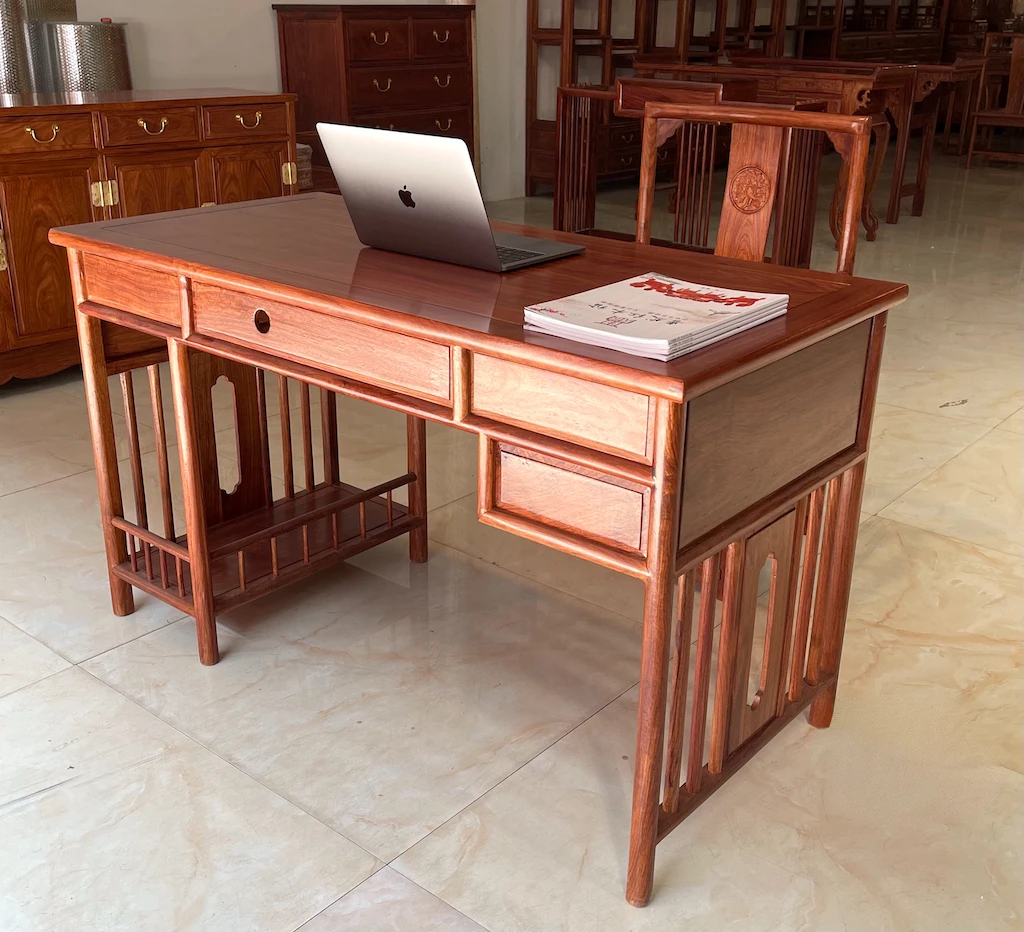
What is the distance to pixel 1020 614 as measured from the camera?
233 centimetres

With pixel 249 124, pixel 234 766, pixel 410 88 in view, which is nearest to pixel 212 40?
pixel 410 88

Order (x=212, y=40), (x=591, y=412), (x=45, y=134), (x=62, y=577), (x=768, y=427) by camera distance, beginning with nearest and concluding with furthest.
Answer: (x=591, y=412), (x=768, y=427), (x=62, y=577), (x=45, y=134), (x=212, y=40)

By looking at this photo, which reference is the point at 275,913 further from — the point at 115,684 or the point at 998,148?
the point at 998,148

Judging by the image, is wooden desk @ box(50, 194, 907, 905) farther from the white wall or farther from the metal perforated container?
the white wall

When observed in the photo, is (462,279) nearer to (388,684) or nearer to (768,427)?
(768,427)

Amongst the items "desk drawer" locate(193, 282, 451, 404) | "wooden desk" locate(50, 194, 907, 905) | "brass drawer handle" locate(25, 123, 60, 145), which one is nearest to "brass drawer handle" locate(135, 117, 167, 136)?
"brass drawer handle" locate(25, 123, 60, 145)

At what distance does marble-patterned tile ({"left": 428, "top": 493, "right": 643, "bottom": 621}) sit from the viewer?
94.4 inches

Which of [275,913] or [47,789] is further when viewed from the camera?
[47,789]

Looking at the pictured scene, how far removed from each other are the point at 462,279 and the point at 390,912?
0.91 m

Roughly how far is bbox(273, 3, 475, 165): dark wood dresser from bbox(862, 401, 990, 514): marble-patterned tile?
3066mm

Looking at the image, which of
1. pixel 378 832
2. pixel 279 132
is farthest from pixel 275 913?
pixel 279 132

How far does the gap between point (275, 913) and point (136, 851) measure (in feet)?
0.86

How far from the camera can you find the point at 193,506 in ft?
6.63

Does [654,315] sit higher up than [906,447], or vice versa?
[654,315]
